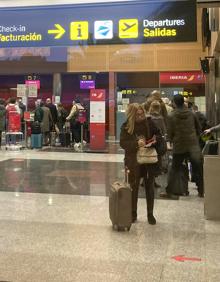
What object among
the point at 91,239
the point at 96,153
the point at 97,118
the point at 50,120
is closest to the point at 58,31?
the point at 50,120

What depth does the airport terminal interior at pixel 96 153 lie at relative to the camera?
4.75m

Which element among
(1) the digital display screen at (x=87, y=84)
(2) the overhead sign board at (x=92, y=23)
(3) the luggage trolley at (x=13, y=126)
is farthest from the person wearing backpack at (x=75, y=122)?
(1) the digital display screen at (x=87, y=84)

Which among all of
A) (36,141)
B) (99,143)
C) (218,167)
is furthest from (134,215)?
(36,141)

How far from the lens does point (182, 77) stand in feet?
72.9

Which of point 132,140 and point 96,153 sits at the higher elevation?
point 132,140

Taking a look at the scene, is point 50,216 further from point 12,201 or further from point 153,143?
point 153,143

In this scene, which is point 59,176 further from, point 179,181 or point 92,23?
point 92,23

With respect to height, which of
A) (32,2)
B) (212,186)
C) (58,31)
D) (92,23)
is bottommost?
(212,186)

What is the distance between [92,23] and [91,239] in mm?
12154

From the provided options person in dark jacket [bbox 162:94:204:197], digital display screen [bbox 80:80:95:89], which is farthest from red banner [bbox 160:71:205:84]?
person in dark jacket [bbox 162:94:204:197]

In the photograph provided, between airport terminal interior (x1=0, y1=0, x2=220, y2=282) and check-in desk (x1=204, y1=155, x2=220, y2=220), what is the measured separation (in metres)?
0.01

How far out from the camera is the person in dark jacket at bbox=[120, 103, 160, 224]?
6.10m

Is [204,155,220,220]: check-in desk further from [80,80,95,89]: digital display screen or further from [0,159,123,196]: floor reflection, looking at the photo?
[80,80,95,89]: digital display screen

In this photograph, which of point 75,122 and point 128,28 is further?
point 75,122
